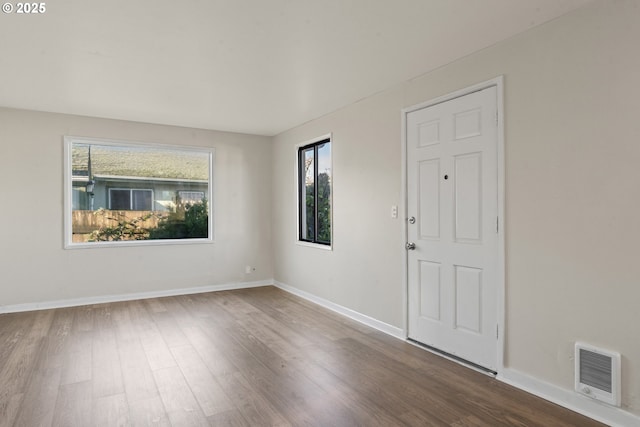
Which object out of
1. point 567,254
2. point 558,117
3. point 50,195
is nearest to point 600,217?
point 567,254

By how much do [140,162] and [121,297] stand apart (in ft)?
6.33

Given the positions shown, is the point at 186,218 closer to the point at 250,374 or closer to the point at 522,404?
the point at 250,374

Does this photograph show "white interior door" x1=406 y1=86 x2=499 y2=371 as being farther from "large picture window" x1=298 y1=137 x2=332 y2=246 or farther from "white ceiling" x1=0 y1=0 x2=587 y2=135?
"large picture window" x1=298 y1=137 x2=332 y2=246

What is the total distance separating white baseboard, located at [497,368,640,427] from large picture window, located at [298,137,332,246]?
108 inches

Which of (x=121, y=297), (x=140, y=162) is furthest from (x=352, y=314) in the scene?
(x=140, y=162)

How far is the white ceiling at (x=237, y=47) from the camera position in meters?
2.38

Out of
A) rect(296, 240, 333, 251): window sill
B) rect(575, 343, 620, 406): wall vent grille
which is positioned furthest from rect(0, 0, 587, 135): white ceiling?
rect(575, 343, 620, 406): wall vent grille

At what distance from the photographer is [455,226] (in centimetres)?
318

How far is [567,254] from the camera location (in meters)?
2.42

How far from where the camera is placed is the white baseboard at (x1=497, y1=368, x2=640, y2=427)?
2158mm

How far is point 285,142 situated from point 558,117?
4.11 m

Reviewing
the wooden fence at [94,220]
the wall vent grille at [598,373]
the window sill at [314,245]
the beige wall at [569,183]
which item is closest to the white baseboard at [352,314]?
the window sill at [314,245]

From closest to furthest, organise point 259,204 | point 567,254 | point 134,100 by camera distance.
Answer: point 567,254, point 134,100, point 259,204

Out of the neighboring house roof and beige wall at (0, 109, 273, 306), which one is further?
the neighboring house roof
